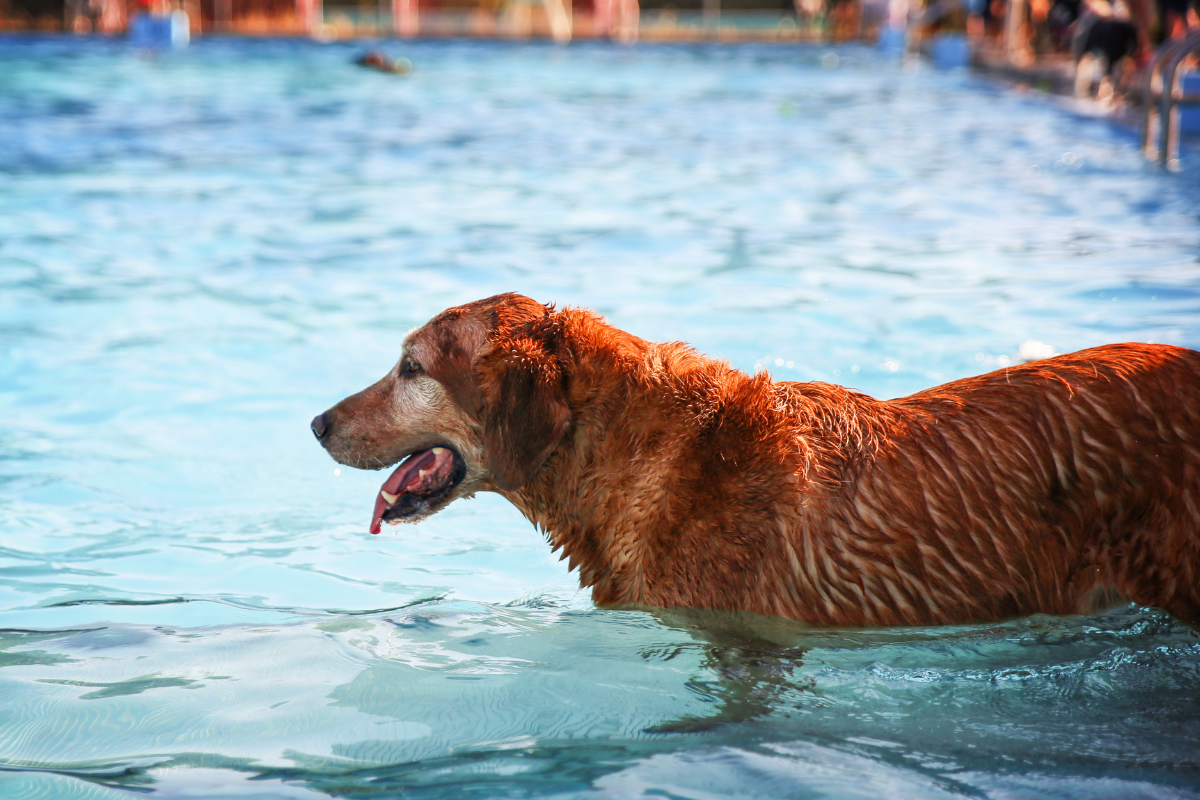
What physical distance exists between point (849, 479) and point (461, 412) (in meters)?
1.33

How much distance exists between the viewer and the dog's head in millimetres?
3828

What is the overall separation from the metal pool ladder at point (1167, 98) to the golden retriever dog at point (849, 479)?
27.3 ft

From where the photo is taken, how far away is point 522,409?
3.82m

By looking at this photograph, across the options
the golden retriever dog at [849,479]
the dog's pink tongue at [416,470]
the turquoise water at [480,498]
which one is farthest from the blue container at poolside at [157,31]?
the golden retriever dog at [849,479]

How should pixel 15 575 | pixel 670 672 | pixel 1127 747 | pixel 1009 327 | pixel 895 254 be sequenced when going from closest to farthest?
pixel 1127 747 < pixel 670 672 < pixel 15 575 < pixel 1009 327 < pixel 895 254

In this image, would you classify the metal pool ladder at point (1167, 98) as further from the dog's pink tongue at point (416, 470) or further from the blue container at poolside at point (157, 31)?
the blue container at poolside at point (157, 31)

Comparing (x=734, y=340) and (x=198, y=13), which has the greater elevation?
(x=198, y=13)

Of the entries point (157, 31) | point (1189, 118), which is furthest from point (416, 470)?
point (157, 31)

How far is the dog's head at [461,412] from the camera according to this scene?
3.83m

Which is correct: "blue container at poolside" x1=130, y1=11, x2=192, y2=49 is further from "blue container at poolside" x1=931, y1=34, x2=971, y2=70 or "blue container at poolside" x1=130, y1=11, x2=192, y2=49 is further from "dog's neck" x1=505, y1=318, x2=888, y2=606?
"dog's neck" x1=505, y1=318, x2=888, y2=606

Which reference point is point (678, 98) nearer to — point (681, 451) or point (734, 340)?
point (734, 340)

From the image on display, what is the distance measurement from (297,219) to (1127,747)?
995 centimetres

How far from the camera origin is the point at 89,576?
4922 mm

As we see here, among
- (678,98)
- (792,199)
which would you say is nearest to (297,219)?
(792,199)
